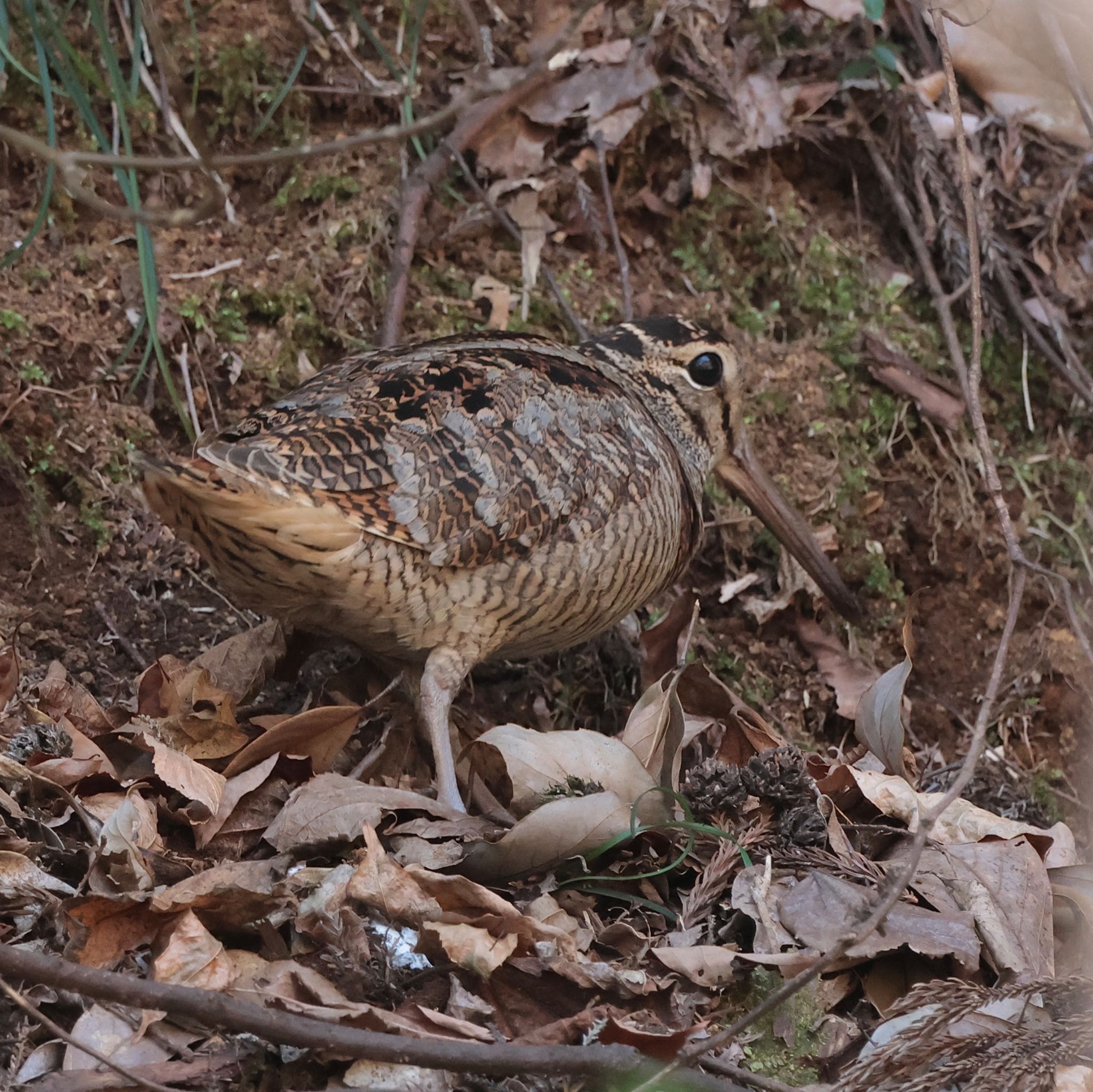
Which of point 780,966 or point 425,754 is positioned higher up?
point 780,966

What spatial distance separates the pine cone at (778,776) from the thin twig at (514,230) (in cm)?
173

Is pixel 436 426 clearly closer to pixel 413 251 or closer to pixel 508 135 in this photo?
pixel 413 251

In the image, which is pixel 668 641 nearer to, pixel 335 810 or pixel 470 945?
pixel 335 810

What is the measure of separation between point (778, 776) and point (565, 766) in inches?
15.9

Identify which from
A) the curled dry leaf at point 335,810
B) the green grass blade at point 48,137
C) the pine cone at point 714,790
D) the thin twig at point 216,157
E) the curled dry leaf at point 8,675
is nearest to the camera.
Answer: the thin twig at point 216,157

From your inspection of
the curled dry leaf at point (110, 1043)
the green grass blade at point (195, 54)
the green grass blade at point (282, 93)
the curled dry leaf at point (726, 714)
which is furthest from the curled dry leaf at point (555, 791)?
the green grass blade at point (195, 54)

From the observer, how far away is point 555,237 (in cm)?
392

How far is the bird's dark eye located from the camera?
3.37 m

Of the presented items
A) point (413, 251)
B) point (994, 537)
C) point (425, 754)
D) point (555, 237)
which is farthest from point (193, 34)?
point (994, 537)

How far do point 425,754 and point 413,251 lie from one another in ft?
5.23

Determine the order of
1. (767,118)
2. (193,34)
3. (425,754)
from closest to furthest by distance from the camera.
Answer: (425,754), (193,34), (767,118)

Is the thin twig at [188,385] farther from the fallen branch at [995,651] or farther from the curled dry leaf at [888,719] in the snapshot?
the fallen branch at [995,651]

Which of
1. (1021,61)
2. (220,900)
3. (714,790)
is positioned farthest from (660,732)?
(1021,61)

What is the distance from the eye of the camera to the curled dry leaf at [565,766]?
2.40 meters
